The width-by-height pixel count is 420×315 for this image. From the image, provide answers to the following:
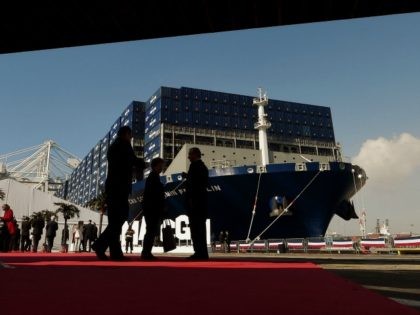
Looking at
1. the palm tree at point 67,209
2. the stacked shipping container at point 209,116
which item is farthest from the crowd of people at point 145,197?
the stacked shipping container at point 209,116

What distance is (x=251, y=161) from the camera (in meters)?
35.5

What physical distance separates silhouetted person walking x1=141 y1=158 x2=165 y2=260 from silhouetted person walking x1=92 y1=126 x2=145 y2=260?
1.89 ft

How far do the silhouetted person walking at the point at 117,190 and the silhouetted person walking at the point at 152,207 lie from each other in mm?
577

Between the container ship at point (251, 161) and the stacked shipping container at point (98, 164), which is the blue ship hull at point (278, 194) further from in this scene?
the stacked shipping container at point (98, 164)

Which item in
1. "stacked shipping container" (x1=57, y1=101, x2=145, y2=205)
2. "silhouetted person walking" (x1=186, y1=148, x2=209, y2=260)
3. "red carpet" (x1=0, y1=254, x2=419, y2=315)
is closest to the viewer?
"red carpet" (x1=0, y1=254, x2=419, y2=315)

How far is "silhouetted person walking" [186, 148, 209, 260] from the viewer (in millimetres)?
5098

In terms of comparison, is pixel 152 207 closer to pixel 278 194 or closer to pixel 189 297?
pixel 189 297

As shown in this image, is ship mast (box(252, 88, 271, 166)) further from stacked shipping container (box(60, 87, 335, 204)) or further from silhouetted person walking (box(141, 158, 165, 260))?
silhouetted person walking (box(141, 158, 165, 260))

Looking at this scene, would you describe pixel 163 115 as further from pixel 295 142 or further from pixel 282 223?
pixel 282 223

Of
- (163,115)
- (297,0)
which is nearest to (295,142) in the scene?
(163,115)

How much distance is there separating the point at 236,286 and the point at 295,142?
5973cm

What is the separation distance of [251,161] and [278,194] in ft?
33.0

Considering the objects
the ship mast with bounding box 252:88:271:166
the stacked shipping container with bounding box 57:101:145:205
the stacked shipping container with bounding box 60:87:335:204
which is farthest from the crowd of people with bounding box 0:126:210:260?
the stacked shipping container with bounding box 57:101:145:205

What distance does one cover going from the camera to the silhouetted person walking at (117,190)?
4.50 m
